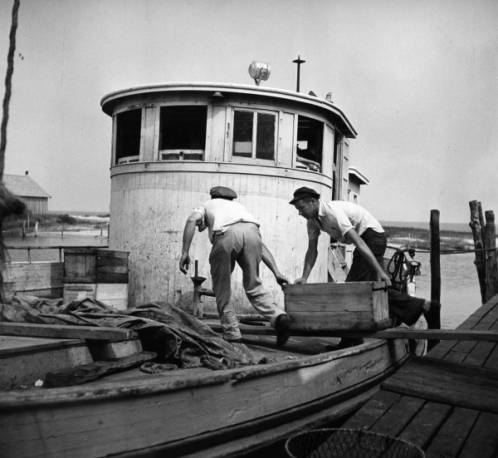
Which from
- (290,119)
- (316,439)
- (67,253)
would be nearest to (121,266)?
(67,253)

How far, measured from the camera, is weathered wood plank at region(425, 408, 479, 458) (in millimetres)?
4027

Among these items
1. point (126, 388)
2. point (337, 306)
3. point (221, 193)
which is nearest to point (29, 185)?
point (221, 193)

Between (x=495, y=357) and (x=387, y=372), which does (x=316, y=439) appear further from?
(x=495, y=357)

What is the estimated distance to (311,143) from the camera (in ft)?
39.1

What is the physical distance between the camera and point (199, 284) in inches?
345

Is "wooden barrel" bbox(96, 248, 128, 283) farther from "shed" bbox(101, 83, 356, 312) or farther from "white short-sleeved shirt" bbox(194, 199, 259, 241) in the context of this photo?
"white short-sleeved shirt" bbox(194, 199, 259, 241)

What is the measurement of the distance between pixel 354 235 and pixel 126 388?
3.09m

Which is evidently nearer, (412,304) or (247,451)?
(247,451)

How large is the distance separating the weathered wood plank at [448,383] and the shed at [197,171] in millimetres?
4165

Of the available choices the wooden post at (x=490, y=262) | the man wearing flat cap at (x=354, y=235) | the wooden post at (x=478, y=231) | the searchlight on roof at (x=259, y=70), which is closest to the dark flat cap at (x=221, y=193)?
the man wearing flat cap at (x=354, y=235)

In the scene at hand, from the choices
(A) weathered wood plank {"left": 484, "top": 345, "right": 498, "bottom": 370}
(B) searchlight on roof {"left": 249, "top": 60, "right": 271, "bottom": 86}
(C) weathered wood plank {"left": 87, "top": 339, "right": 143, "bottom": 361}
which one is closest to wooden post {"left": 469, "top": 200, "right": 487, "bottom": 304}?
(B) searchlight on roof {"left": 249, "top": 60, "right": 271, "bottom": 86}

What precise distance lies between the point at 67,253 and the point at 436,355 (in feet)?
17.0

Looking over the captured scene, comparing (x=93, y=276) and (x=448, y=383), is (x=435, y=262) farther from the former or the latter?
(x=93, y=276)

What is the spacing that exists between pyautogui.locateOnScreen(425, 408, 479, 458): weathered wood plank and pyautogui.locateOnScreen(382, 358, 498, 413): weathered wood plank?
0.54 feet
